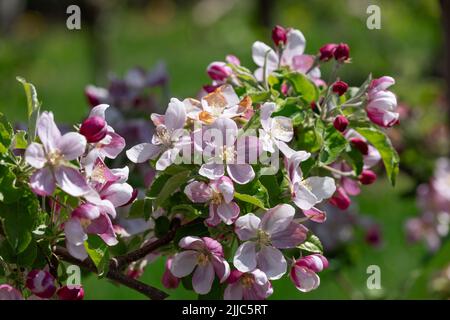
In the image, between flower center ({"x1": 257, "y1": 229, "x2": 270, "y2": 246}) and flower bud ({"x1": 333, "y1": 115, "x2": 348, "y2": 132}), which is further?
flower bud ({"x1": 333, "y1": 115, "x2": 348, "y2": 132})

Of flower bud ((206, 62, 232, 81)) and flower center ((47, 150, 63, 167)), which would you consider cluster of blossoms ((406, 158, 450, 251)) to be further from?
flower center ((47, 150, 63, 167))

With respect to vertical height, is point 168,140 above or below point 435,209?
above

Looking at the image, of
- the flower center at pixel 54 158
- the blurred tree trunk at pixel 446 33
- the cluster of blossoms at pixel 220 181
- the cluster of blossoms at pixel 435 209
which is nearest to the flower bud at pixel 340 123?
the cluster of blossoms at pixel 220 181

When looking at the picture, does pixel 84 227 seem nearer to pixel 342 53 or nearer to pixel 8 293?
pixel 8 293

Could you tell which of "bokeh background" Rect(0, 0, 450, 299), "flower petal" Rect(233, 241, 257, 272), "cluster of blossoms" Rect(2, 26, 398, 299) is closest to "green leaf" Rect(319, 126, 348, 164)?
"cluster of blossoms" Rect(2, 26, 398, 299)

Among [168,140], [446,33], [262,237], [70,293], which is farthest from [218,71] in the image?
[446,33]
